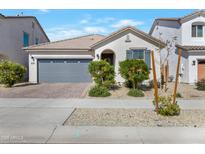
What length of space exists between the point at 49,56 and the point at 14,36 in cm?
461

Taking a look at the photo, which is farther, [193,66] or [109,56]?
[109,56]

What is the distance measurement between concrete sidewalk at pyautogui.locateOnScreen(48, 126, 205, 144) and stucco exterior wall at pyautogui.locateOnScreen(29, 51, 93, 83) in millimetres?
15385

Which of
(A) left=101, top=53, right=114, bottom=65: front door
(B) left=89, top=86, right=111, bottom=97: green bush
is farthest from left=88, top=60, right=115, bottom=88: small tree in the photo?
(A) left=101, top=53, right=114, bottom=65: front door

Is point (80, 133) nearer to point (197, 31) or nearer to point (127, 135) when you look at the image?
point (127, 135)

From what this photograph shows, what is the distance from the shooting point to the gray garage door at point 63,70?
875 inches

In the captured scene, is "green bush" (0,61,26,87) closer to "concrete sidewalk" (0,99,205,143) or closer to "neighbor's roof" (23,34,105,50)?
"neighbor's roof" (23,34,105,50)

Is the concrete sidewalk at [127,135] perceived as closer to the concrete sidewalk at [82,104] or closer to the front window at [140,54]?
the concrete sidewalk at [82,104]

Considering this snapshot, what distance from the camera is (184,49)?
826 inches

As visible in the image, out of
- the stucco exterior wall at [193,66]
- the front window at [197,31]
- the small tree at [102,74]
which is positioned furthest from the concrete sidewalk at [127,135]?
the front window at [197,31]

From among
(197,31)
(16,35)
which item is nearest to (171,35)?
(197,31)

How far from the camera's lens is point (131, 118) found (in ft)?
27.8

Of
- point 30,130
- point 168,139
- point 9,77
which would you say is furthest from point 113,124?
point 9,77

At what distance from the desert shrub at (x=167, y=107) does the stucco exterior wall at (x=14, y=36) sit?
1679 cm

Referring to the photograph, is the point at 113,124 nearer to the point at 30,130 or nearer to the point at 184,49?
the point at 30,130
